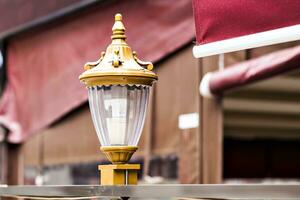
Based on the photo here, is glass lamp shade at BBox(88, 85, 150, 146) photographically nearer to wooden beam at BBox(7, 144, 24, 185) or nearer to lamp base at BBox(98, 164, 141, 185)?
lamp base at BBox(98, 164, 141, 185)

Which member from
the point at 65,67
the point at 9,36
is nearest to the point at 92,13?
the point at 65,67

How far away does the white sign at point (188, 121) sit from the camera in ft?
13.7

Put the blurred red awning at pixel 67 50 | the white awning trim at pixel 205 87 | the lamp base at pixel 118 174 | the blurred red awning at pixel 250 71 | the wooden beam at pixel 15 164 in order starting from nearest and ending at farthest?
the lamp base at pixel 118 174 → the blurred red awning at pixel 250 71 → the white awning trim at pixel 205 87 → the blurred red awning at pixel 67 50 → the wooden beam at pixel 15 164

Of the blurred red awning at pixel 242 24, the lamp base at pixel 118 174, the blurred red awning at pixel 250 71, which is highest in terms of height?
the blurred red awning at pixel 250 71

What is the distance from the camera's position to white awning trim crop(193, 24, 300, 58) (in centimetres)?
187

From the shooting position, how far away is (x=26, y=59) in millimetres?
5828

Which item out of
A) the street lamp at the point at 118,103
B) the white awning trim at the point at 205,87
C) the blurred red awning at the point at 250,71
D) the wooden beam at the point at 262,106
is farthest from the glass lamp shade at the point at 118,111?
the wooden beam at the point at 262,106

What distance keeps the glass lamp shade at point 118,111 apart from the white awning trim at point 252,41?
0.25 m

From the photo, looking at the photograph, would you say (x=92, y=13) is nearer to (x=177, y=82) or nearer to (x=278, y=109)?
(x=177, y=82)

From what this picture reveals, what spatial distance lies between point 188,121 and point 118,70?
2106mm

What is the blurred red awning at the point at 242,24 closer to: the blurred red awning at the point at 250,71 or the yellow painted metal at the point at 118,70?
the yellow painted metal at the point at 118,70

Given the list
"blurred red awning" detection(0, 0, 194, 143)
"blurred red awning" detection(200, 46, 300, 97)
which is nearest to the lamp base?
"blurred red awning" detection(200, 46, 300, 97)

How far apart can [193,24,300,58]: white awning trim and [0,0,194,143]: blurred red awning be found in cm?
207

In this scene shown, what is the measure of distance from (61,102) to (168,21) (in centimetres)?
128
